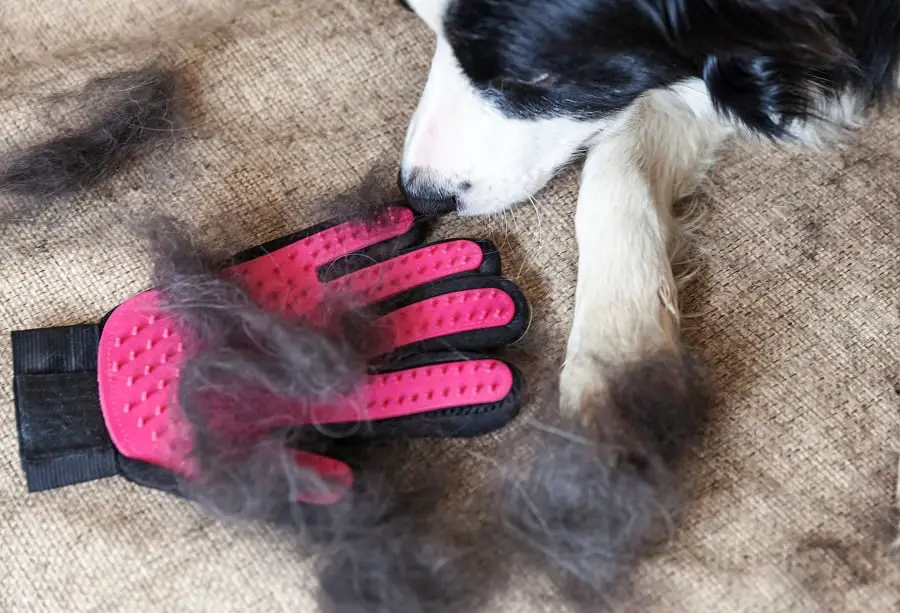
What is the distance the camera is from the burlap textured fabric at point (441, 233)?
0.95 metres

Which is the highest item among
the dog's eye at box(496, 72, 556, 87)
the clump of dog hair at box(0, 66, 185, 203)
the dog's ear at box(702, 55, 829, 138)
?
the dog's eye at box(496, 72, 556, 87)

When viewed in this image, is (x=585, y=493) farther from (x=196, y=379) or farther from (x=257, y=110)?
(x=257, y=110)

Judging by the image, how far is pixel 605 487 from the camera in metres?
0.91

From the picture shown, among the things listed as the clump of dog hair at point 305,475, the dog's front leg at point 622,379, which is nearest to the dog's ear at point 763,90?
the dog's front leg at point 622,379

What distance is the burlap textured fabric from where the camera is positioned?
951 millimetres

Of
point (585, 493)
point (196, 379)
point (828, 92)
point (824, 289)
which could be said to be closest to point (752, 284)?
point (824, 289)

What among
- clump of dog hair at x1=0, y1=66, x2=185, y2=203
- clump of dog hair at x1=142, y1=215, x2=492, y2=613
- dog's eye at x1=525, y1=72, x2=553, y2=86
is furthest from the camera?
clump of dog hair at x1=0, y1=66, x2=185, y2=203

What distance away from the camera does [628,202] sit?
1165 mm

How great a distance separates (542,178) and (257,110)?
Result: 0.42 metres

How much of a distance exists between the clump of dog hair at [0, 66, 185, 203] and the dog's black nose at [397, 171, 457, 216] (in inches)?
14.3

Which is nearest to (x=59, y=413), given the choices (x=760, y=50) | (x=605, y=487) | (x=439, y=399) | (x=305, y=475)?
(x=305, y=475)

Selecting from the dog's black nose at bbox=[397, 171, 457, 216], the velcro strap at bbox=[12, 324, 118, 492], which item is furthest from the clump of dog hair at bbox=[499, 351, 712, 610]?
the velcro strap at bbox=[12, 324, 118, 492]

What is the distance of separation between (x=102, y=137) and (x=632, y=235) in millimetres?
693

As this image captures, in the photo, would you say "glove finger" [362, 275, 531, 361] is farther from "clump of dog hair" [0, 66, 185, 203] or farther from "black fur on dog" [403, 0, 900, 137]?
"clump of dog hair" [0, 66, 185, 203]
